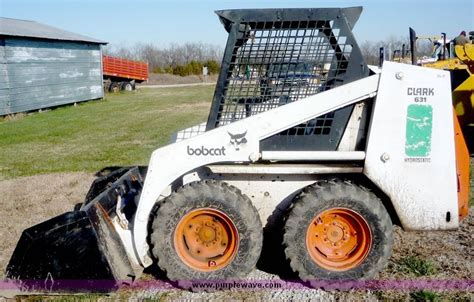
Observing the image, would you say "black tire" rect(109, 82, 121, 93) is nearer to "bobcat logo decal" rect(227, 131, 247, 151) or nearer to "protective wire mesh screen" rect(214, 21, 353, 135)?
"protective wire mesh screen" rect(214, 21, 353, 135)

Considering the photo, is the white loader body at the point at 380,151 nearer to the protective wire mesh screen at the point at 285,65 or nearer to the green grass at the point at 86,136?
the protective wire mesh screen at the point at 285,65

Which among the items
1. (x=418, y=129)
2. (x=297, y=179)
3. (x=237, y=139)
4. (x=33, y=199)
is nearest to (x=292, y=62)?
(x=237, y=139)

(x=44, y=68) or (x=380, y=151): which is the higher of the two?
(x=44, y=68)

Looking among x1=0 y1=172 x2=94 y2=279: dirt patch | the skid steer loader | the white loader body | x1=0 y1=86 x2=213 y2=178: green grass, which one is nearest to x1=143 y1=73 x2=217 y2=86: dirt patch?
x1=0 y1=86 x2=213 y2=178: green grass

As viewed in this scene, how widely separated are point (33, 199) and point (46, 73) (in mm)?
15473

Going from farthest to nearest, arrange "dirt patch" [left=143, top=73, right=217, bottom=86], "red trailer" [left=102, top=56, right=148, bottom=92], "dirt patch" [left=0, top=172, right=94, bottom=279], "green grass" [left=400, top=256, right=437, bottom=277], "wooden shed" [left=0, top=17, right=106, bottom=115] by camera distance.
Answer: "dirt patch" [left=143, top=73, right=217, bottom=86], "red trailer" [left=102, top=56, right=148, bottom=92], "wooden shed" [left=0, top=17, right=106, bottom=115], "dirt patch" [left=0, top=172, right=94, bottom=279], "green grass" [left=400, top=256, right=437, bottom=277]

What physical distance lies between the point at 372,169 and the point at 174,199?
5.06 feet

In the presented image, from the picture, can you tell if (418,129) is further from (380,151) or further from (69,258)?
(69,258)

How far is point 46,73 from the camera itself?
20.7 m

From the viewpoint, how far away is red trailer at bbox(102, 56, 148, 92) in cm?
3194

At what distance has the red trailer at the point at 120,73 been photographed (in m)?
31.9

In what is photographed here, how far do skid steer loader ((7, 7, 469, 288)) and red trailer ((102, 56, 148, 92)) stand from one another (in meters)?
29.3

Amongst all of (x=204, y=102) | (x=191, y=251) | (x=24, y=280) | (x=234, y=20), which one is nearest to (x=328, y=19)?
(x=234, y=20)

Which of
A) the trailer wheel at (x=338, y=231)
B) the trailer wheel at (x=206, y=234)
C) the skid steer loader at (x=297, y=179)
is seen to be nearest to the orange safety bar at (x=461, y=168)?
the skid steer loader at (x=297, y=179)
